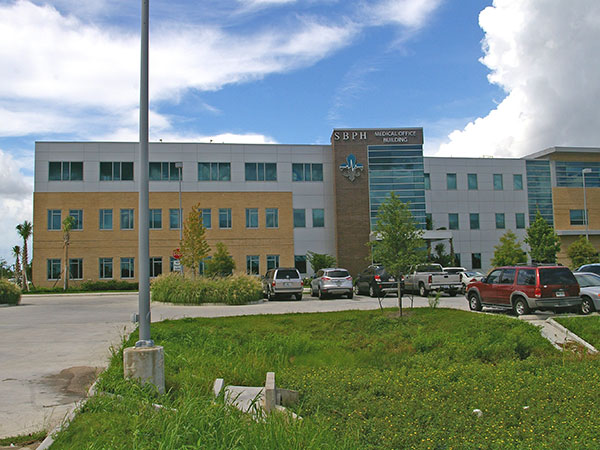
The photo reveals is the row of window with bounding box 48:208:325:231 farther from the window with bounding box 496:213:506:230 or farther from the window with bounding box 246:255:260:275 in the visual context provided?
the window with bounding box 496:213:506:230

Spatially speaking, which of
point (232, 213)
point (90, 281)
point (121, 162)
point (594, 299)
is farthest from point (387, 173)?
point (594, 299)

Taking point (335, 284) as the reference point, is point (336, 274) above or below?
above

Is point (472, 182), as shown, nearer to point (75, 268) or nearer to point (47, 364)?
point (75, 268)

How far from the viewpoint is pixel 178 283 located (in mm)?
29609

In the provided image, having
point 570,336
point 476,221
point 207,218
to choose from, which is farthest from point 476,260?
point 570,336

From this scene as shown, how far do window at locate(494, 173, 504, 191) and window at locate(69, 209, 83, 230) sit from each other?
42.0 meters

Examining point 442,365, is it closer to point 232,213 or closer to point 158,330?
point 158,330

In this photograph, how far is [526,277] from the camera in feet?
58.1

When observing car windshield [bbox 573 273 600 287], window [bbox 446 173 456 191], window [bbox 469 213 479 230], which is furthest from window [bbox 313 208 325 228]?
car windshield [bbox 573 273 600 287]

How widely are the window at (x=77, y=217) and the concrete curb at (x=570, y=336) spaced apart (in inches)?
1748

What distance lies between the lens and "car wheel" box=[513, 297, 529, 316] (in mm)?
17439

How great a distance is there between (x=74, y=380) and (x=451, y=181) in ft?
178

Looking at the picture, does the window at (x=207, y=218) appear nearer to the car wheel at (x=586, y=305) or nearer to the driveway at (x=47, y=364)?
the driveway at (x=47, y=364)

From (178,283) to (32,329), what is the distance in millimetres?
12365
